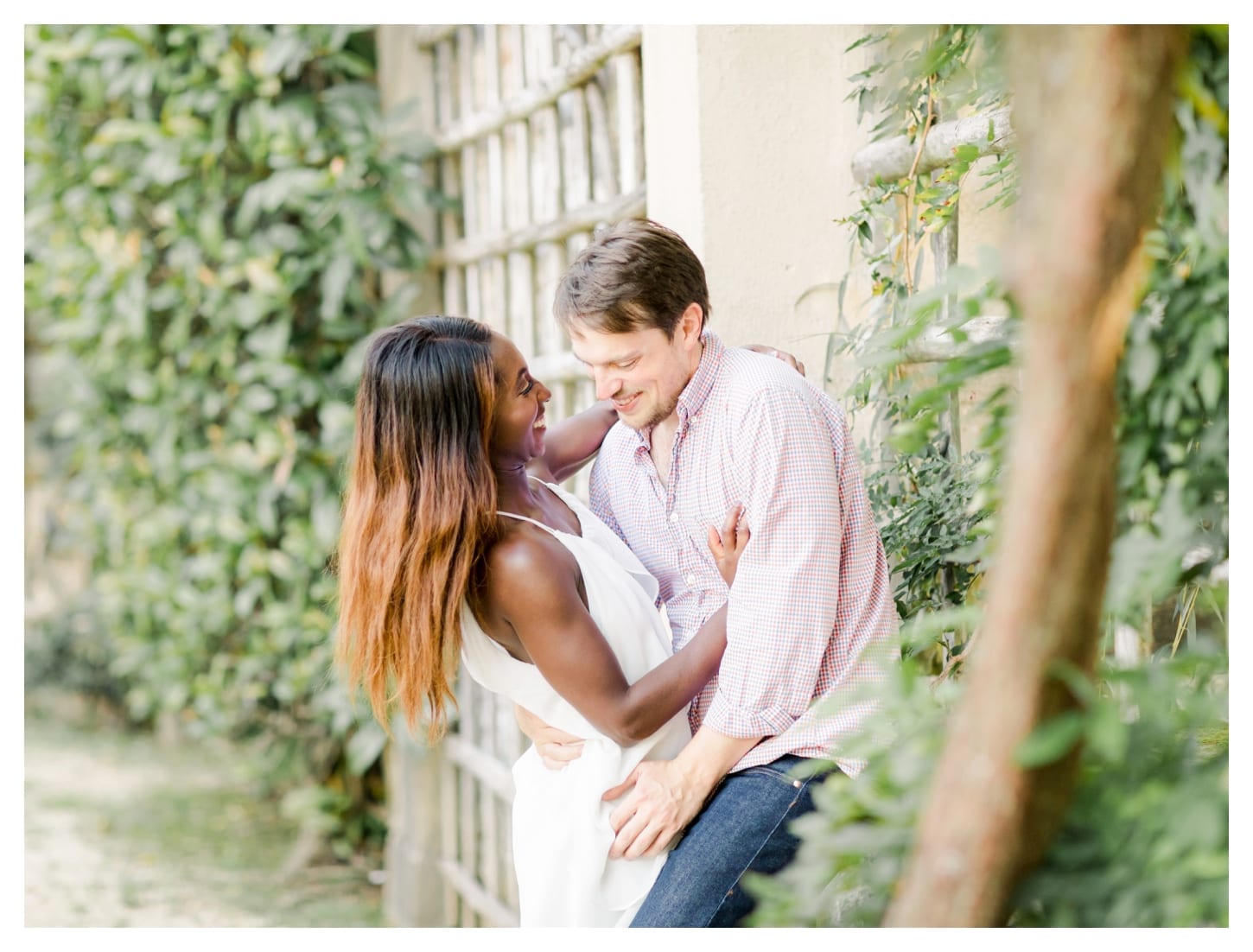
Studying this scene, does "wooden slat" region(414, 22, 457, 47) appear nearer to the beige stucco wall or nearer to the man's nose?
the beige stucco wall

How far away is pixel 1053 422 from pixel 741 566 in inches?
32.1

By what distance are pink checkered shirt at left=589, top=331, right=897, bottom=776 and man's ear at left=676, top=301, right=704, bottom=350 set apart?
0.07 ft

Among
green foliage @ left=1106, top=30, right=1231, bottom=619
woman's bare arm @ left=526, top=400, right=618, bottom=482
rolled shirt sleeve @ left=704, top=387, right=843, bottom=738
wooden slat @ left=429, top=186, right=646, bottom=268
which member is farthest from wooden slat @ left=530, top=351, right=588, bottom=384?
green foliage @ left=1106, top=30, right=1231, bottom=619

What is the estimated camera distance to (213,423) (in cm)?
375

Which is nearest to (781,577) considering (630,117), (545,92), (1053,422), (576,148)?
(1053,422)

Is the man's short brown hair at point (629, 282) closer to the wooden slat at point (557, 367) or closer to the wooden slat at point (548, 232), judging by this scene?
the wooden slat at point (548, 232)

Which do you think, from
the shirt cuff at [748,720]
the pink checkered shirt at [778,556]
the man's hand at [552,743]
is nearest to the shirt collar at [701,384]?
the pink checkered shirt at [778,556]

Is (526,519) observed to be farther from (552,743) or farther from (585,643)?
(552,743)

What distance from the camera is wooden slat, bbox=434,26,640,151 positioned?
2.49 metres

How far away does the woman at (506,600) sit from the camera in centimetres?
169

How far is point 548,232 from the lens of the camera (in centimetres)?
288
